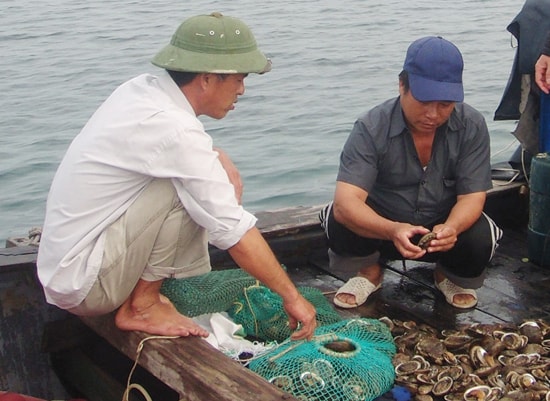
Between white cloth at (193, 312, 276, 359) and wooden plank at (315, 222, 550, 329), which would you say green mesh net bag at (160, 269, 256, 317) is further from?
wooden plank at (315, 222, 550, 329)

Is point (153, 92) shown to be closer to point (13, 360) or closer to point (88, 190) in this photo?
point (88, 190)

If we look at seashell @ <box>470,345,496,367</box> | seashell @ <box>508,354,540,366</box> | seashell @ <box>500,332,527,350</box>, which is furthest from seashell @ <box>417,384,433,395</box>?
seashell @ <box>500,332,527,350</box>

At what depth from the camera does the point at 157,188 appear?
3.50 metres

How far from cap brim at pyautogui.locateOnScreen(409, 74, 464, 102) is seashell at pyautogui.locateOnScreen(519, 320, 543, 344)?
1132 millimetres

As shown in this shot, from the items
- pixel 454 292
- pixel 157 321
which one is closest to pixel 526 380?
pixel 454 292

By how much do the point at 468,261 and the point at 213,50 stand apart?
6.12 ft

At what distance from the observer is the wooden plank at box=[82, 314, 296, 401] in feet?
10.7

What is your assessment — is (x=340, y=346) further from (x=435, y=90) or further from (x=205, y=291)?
(x=435, y=90)

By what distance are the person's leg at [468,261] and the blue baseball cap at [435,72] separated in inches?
27.7

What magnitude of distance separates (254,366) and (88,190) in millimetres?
1028

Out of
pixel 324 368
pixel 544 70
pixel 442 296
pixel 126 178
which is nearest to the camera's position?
pixel 126 178

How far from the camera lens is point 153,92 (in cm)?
351

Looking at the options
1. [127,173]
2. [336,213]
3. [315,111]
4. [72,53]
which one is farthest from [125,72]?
[127,173]

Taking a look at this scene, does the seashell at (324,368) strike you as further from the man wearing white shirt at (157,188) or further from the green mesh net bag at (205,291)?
the green mesh net bag at (205,291)
